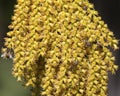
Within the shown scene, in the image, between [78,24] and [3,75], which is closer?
[78,24]

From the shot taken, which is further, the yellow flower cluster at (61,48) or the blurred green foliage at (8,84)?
the blurred green foliage at (8,84)

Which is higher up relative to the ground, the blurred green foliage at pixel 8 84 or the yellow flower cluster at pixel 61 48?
the blurred green foliage at pixel 8 84

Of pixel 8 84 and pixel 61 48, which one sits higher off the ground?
pixel 8 84

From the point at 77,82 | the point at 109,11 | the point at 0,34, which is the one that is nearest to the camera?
the point at 77,82

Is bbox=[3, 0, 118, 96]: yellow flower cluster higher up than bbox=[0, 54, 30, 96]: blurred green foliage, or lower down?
lower down

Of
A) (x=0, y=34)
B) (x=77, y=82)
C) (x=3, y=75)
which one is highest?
(x=0, y=34)

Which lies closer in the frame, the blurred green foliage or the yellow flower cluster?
the yellow flower cluster

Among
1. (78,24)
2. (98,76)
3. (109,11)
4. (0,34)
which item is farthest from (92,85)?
(0,34)

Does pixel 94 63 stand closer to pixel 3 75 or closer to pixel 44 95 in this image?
pixel 44 95
